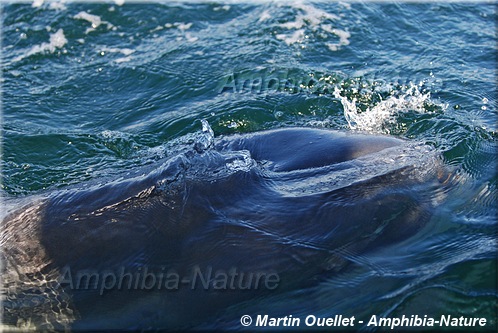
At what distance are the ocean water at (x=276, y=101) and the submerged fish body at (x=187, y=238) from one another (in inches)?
2.6

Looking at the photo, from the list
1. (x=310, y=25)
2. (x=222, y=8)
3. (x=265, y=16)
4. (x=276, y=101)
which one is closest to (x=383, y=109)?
(x=276, y=101)

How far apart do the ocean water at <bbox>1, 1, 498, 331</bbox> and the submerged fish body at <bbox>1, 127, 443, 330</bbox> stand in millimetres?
65

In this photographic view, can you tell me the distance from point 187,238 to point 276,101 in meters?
3.65

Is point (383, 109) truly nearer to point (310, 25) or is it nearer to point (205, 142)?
point (205, 142)

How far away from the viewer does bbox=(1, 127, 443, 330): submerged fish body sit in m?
4.25

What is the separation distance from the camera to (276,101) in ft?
25.4

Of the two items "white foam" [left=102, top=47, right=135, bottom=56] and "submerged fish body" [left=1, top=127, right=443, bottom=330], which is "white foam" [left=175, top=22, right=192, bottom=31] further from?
"submerged fish body" [left=1, top=127, right=443, bottom=330]

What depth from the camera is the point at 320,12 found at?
991cm

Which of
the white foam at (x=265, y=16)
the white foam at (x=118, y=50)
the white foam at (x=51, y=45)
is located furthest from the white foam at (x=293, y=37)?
the white foam at (x=51, y=45)

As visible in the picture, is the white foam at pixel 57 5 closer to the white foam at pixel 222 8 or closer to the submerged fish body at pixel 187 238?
the white foam at pixel 222 8

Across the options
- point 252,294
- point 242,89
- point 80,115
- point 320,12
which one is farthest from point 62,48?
point 252,294

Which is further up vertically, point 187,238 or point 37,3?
point 187,238

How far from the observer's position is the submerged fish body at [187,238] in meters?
4.25

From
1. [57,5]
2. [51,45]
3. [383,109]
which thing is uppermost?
[57,5]
